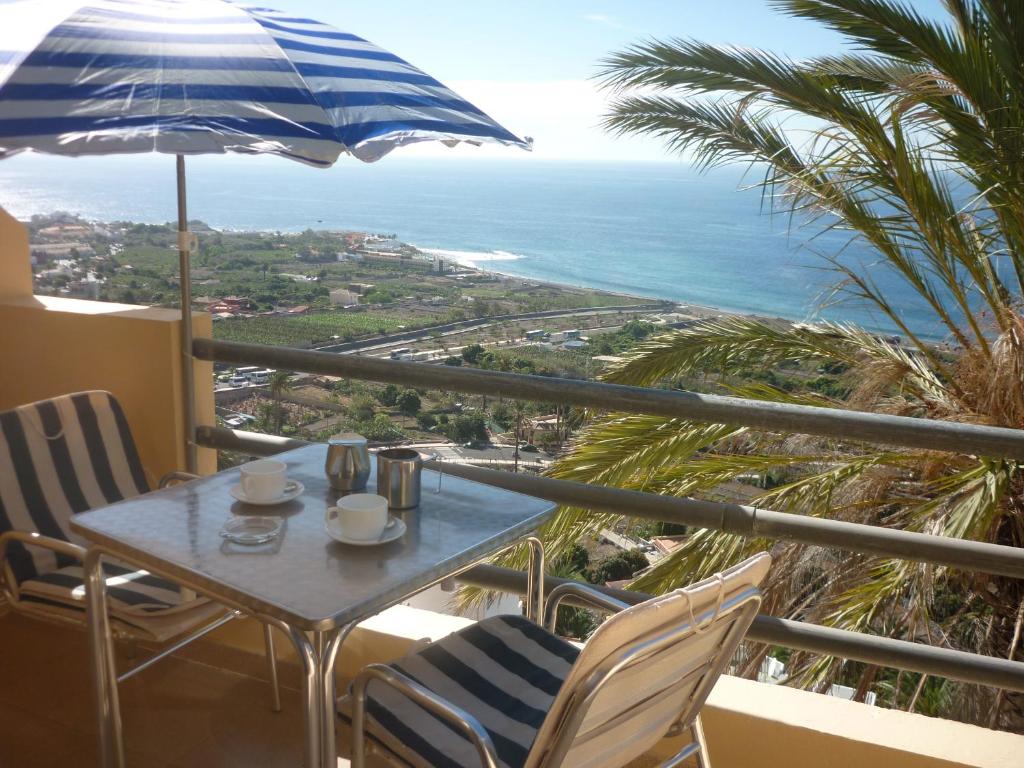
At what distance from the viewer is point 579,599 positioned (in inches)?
90.0

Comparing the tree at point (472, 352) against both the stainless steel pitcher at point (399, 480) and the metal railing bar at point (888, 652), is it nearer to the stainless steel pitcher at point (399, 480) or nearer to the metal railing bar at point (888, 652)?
the metal railing bar at point (888, 652)

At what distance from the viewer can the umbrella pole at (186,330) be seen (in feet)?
9.96

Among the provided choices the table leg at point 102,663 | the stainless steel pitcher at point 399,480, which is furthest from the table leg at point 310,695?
the table leg at point 102,663

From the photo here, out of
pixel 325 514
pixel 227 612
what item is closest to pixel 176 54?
pixel 325 514

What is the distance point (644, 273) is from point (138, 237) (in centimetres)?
2097

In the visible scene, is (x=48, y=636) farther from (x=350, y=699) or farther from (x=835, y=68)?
(x=835, y=68)

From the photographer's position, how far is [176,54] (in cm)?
229

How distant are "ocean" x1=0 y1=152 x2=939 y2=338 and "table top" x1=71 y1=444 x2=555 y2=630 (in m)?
0.85

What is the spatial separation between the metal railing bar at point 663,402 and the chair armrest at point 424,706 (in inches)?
41.1

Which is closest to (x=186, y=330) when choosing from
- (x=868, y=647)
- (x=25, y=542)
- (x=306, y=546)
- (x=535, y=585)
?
(x=25, y=542)

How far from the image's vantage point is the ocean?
20.9 feet

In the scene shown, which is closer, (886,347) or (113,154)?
(113,154)

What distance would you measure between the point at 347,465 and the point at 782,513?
1.16 metres

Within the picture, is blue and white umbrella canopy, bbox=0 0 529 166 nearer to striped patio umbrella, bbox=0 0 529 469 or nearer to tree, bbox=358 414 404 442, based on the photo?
striped patio umbrella, bbox=0 0 529 469
